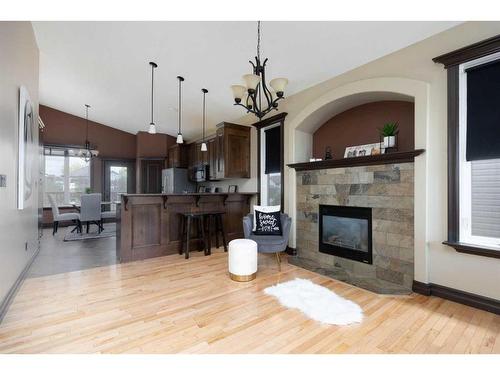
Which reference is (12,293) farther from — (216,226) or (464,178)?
(464,178)

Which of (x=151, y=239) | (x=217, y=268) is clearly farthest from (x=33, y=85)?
(x=217, y=268)

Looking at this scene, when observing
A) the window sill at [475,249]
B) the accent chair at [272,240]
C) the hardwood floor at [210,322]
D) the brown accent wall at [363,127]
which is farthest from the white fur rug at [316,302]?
the brown accent wall at [363,127]

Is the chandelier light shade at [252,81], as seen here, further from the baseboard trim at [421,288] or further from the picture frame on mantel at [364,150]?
the baseboard trim at [421,288]

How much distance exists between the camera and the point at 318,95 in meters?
3.80

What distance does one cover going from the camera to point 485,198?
2402 millimetres

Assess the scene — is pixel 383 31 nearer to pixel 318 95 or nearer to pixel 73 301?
pixel 318 95

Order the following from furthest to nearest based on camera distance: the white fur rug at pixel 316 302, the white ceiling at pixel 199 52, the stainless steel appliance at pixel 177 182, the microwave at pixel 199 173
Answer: the stainless steel appliance at pixel 177 182
the microwave at pixel 199 173
the white ceiling at pixel 199 52
the white fur rug at pixel 316 302

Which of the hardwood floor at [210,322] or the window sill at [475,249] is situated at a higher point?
the window sill at [475,249]

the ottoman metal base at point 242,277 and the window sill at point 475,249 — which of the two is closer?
the window sill at point 475,249

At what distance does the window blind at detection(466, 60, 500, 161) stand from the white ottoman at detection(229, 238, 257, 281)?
8.35ft

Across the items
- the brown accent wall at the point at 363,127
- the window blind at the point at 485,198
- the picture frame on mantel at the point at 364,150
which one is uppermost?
the brown accent wall at the point at 363,127

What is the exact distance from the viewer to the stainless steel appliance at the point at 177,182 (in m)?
7.09

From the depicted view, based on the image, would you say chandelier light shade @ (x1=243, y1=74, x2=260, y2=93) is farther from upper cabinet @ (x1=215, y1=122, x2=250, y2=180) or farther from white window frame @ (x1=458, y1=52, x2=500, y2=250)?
upper cabinet @ (x1=215, y1=122, x2=250, y2=180)

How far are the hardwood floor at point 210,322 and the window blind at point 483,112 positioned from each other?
5.04 ft
